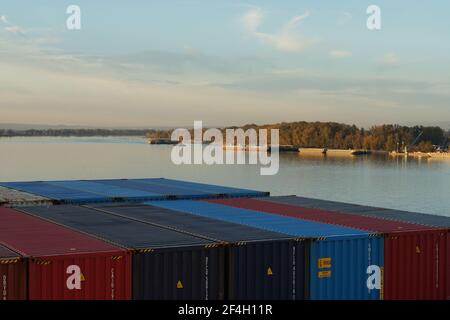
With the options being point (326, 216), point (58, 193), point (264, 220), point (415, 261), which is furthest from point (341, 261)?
point (58, 193)

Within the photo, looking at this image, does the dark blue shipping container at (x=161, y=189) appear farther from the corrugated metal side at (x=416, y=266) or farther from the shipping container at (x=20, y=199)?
the corrugated metal side at (x=416, y=266)

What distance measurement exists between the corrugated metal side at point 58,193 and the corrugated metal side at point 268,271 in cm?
1914

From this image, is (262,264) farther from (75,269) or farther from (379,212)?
(379,212)

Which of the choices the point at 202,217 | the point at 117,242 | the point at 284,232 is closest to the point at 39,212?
the point at 202,217

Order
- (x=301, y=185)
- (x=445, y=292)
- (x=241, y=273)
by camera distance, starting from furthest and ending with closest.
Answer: (x=301, y=185) < (x=445, y=292) < (x=241, y=273)

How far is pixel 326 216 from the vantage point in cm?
3275

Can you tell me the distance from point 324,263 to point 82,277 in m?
9.74

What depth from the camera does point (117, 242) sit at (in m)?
23.7

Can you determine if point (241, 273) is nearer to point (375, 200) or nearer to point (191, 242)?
point (191, 242)

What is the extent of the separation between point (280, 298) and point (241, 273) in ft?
6.85

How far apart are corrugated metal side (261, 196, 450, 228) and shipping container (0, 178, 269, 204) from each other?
5639 mm

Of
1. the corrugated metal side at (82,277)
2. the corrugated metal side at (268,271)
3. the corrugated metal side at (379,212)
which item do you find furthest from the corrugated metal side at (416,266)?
the corrugated metal side at (82,277)

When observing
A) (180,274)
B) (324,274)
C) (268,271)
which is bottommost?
(324,274)

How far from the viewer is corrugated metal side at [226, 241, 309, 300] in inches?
929
